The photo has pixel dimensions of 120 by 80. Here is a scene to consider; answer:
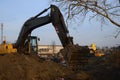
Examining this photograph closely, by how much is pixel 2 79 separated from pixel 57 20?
6106 mm

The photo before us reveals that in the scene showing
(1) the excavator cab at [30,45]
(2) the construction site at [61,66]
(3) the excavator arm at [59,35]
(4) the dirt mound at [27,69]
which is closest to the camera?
(2) the construction site at [61,66]

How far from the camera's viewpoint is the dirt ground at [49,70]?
57.3ft

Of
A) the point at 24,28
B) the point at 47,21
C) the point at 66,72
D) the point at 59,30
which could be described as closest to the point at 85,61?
the point at 66,72

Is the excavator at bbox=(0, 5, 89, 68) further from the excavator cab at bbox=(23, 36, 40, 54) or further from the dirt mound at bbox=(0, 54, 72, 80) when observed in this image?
the dirt mound at bbox=(0, 54, 72, 80)

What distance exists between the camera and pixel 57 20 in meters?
22.8

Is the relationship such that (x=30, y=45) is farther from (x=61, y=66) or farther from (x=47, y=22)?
(x=61, y=66)

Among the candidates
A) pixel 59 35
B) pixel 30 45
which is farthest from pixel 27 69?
pixel 30 45

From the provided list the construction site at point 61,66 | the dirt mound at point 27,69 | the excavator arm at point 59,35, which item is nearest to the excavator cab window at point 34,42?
the excavator arm at point 59,35

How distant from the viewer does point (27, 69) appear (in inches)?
805

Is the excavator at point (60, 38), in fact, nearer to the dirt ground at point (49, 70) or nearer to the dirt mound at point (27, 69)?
the dirt ground at point (49, 70)

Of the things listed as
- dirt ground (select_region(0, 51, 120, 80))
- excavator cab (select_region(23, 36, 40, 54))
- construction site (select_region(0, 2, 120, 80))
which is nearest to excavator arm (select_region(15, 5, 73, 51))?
construction site (select_region(0, 2, 120, 80))

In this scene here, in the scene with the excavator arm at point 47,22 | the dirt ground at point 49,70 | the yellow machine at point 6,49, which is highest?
the excavator arm at point 47,22

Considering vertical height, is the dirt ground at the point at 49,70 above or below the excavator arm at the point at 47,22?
below

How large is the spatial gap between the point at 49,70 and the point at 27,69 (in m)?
1.48
